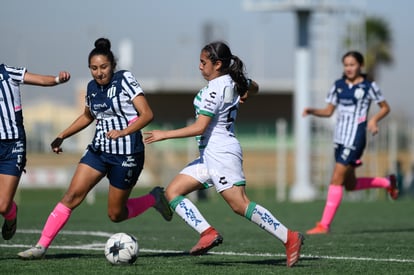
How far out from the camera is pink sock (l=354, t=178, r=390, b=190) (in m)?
13.0

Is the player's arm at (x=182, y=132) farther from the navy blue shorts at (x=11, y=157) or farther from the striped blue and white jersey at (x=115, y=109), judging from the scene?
the navy blue shorts at (x=11, y=157)

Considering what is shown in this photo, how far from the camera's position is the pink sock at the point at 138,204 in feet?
31.2

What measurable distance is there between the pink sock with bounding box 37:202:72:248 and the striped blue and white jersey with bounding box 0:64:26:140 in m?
0.80

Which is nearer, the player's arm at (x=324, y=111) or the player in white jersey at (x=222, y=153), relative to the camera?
the player in white jersey at (x=222, y=153)

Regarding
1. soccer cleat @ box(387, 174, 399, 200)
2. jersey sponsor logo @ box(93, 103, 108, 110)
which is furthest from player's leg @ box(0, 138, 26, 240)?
soccer cleat @ box(387, 174, 399, 200)

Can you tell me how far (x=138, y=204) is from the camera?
31.7ft

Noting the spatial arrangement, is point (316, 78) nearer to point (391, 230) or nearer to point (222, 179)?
point (391, 230)

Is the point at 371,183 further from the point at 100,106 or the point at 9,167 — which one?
the point at 9,167

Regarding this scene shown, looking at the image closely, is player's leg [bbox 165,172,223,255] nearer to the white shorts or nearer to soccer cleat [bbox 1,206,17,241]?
the white shorts

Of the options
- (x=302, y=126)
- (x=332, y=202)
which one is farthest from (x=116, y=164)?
(x=302, y=126)

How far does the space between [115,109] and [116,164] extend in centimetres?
51

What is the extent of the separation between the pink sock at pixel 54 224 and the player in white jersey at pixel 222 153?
1100 mm

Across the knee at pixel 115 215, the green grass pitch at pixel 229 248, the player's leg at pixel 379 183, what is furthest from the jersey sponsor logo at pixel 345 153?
the knee at pixel 115 215

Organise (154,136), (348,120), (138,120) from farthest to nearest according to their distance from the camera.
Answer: (348,120)
(138,120)
(154,136)
